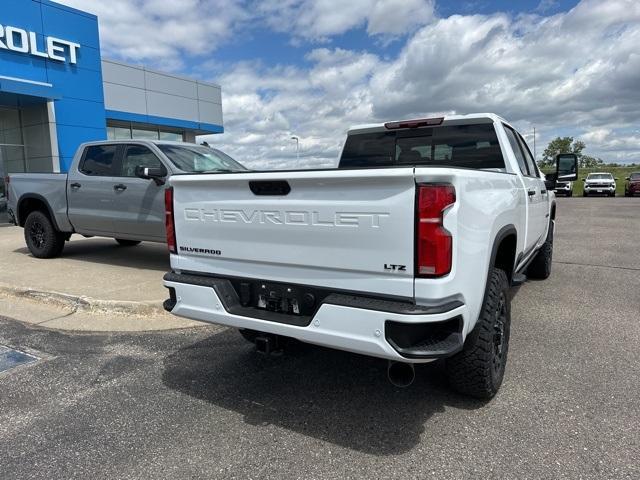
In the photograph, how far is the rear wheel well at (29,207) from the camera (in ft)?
27.4

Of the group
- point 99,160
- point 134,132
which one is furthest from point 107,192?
point 134,132

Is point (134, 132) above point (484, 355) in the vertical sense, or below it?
above

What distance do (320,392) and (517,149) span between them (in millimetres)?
3282

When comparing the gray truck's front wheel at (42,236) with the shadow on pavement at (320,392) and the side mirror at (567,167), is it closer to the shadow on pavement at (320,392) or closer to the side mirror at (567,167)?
the shadow on pavement at (320,392)

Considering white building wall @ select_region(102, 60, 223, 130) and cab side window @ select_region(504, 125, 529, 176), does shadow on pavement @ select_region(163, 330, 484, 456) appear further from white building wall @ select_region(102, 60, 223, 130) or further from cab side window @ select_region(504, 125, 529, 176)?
white building wall @ select_region(102, 60, 223, 130)

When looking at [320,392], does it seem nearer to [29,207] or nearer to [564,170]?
[564,170]

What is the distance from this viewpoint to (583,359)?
3926 millimetres

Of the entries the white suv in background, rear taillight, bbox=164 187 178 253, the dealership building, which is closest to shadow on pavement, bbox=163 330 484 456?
rear taillight, bbox=164 187 178 253

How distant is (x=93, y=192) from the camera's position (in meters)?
7.52

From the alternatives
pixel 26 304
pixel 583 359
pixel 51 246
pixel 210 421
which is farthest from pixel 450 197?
pixel 51 246

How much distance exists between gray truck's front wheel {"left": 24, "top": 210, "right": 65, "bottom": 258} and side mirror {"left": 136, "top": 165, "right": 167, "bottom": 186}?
268cm

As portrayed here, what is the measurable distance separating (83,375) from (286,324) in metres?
1.98

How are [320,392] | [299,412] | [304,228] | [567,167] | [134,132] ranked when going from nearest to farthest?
1. [304,228]
2. [299,412]
3. [320,392]
4. [567,167]
5. [134,132]

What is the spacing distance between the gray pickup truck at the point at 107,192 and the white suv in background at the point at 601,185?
31936mm
